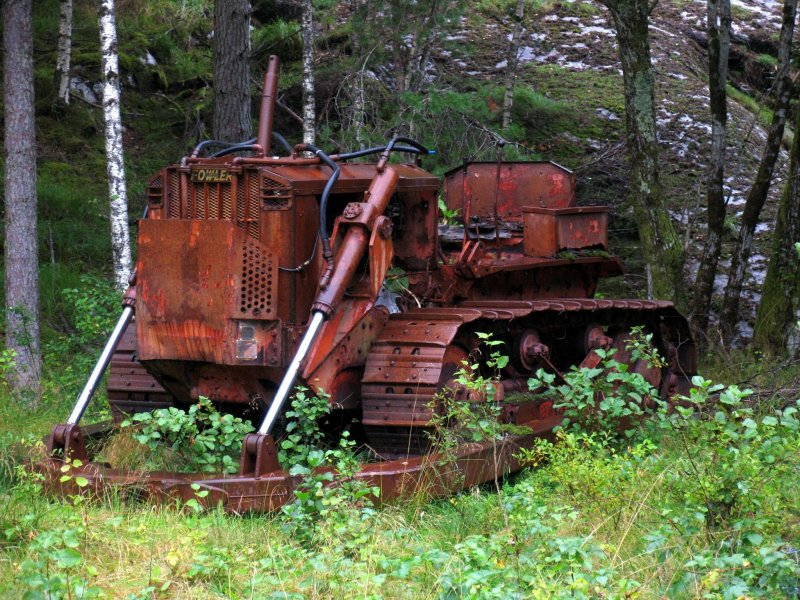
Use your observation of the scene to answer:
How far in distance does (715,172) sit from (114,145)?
625cm

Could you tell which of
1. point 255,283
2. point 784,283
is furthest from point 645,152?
point 255,283

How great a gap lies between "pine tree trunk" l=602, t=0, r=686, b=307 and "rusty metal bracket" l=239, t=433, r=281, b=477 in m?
5.86

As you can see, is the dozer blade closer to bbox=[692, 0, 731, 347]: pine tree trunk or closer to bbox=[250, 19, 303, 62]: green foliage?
bbox=[692, 0, 731, 347]: pine tree trunk

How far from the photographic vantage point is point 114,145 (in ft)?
37.0

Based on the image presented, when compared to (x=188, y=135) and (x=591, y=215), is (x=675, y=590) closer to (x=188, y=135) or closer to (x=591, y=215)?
(x=591, y=215)

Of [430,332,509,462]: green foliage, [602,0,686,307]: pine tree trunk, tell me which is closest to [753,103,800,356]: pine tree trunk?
[602,0,686,307]: pine tree trunk

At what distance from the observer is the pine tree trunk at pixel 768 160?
1063 cm

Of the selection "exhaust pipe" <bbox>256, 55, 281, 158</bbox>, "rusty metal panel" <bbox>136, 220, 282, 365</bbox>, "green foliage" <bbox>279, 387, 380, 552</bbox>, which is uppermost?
"exhaust pipe" <bbox>256, 55, 281, 158</bbox>

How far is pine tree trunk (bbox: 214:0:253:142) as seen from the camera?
10859 millimetres

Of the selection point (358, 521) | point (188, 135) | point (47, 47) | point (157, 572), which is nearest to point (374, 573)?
point (358, 521)

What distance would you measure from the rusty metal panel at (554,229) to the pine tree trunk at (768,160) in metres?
2.65

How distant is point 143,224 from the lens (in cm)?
654

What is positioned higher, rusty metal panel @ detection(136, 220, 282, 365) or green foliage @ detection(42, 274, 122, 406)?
rusty metal panel @ detection(136, 220, 282, 365)

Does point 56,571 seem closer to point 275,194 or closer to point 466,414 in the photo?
point 466,414
